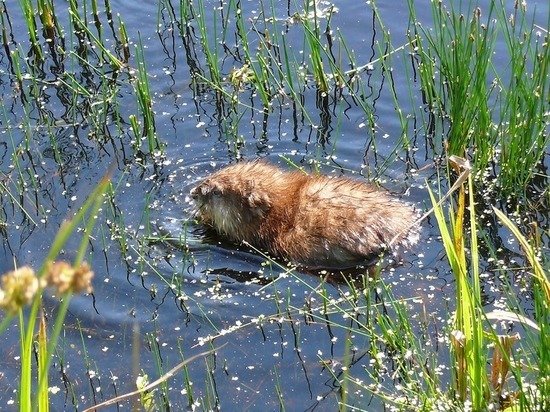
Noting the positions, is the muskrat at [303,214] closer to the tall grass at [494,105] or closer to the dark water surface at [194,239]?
the dark water surface at [194,239]

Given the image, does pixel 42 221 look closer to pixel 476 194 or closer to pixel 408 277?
pixel 408 277

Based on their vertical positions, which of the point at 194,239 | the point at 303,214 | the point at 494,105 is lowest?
the point at 194,239

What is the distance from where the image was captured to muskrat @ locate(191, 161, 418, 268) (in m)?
5.55

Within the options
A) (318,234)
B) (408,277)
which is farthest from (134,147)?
(408,277)

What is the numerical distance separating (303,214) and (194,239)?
2.60 feet

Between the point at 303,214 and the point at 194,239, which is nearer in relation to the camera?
the point at 303,214

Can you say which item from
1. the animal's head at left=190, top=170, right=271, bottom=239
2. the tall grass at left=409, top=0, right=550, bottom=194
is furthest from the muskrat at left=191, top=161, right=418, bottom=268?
the tall grass at left=409, top=0, right=550, bottom=194

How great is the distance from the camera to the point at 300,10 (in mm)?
8109

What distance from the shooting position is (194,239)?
20.2 ft

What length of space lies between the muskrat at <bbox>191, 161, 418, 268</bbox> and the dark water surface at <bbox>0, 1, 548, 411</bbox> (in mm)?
153

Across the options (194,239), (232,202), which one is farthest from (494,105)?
(194,239)

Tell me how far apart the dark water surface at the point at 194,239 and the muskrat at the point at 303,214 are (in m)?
0.15

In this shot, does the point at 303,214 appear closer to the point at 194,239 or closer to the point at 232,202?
Answer: the point at 232,202

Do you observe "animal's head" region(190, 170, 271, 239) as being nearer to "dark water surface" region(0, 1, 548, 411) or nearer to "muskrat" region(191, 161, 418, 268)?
"muskrat" region(191, 161, 418, 268)
